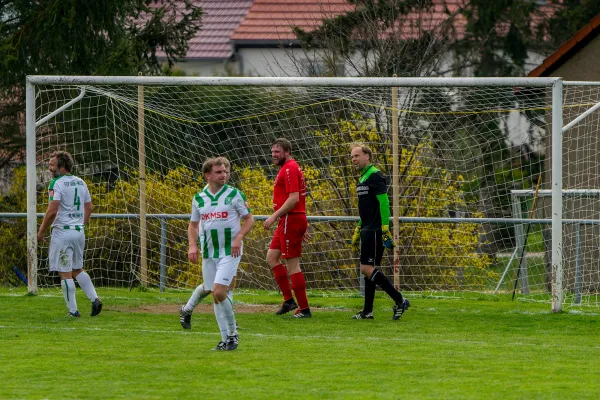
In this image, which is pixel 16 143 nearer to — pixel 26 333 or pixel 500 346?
pixel 26 333

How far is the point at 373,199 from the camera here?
1236 cm

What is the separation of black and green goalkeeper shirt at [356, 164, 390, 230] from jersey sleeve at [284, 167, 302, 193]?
2.23 feet

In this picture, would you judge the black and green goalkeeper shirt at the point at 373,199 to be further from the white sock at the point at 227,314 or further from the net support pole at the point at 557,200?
the white sock at the point at 227,314

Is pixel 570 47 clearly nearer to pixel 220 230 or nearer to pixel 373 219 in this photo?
pixel 373 219

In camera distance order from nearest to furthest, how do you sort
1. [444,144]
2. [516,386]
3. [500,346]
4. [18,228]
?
[516,386] → [500,346] → [444,144] → [18,228]

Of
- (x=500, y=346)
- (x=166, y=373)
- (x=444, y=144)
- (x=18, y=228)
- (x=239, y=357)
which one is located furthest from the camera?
(x=18, y=228)

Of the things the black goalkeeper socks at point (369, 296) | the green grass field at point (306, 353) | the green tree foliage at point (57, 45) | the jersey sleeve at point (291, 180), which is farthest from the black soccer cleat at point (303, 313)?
the green tree foliage at point (57, 45)

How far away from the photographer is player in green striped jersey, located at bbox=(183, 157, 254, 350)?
9984mm

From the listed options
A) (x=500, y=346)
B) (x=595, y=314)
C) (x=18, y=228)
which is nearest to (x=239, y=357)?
(x=500, y=346)

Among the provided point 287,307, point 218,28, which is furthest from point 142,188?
point 218,28

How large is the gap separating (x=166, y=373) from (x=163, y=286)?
7.30m

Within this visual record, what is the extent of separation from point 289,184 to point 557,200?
10.0 ft

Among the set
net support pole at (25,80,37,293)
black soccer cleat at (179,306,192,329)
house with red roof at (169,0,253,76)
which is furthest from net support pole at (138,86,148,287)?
house with red roof at (169,0,253,76)

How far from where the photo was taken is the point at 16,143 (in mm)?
22391
